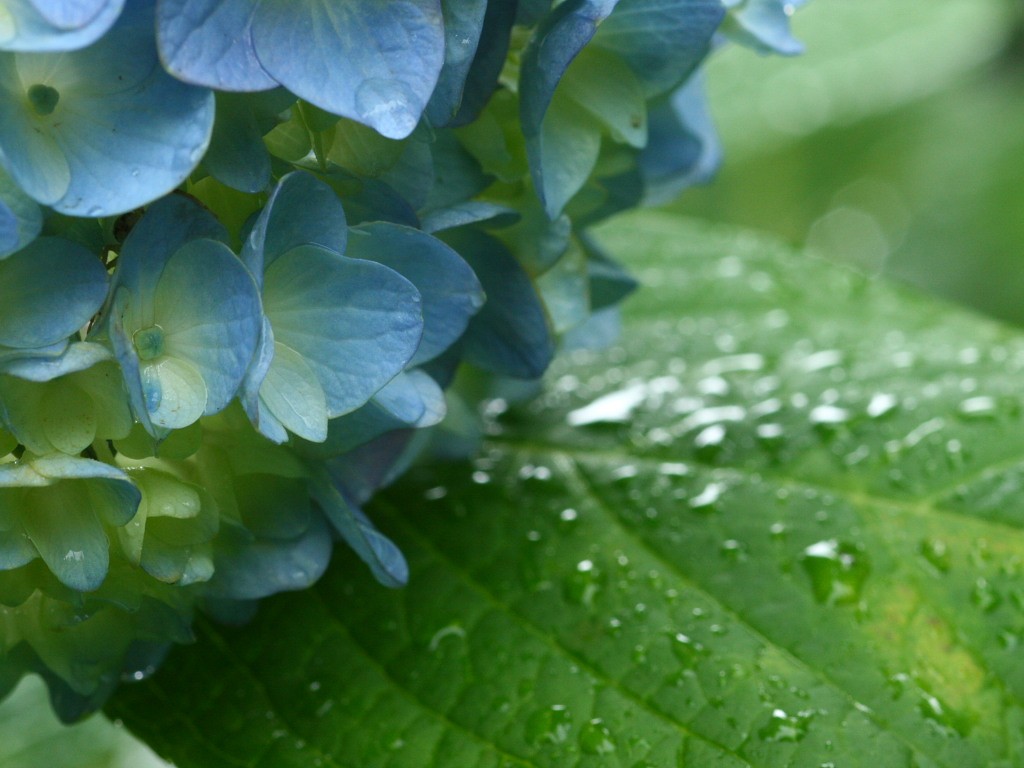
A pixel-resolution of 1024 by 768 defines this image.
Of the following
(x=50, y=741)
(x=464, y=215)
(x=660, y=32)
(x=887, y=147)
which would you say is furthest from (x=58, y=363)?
(x=887, y=147)

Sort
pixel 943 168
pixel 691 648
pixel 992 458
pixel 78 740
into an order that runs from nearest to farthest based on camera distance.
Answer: pixel 691 648 → pixel 992 458 → pixel 78 740 → pixel 943 168

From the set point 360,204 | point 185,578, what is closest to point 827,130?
point 360,204

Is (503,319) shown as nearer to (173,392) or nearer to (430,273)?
(430,273)

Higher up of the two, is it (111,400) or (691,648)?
(111,400)

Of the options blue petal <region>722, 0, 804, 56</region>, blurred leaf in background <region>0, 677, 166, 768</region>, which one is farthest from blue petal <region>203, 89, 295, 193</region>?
blurred leaf in background <region>0, 677, 166, 768</region>

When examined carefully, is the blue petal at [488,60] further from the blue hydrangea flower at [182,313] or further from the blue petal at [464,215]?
the blue hydrangea flower at [182,313]

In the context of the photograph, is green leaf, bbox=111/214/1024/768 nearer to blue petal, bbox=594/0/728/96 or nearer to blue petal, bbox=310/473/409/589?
blue petal, bbox=310/473/409/589

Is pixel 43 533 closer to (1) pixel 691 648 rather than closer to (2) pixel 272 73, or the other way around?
(2) pixel 272 73
